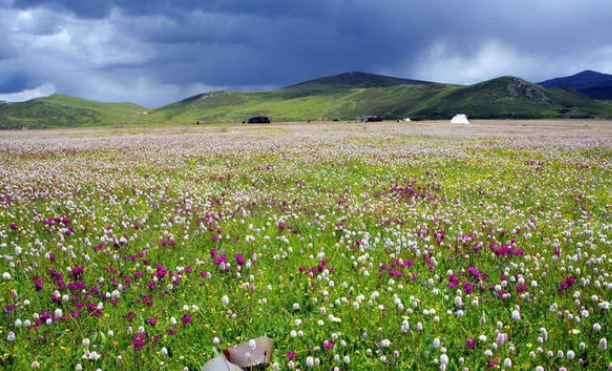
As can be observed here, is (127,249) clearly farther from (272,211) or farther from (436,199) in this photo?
(436,199)

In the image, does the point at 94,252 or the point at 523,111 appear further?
the point at 523,111

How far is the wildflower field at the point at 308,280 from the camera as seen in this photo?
13.7 ft

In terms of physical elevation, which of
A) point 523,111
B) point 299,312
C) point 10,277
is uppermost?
point 523,111

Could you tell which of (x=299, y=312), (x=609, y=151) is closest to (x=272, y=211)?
(x=299, y=312)

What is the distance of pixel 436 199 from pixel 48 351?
1020 cm

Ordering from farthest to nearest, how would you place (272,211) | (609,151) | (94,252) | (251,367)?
(609,151) < (272,211) < (94,252) < (251,367)

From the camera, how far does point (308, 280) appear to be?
568 centimetres

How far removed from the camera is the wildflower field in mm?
4184

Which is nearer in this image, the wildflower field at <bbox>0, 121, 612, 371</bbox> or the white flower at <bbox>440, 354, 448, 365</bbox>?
the white flower at <bbox>440, 354, 448, 365</bbox>

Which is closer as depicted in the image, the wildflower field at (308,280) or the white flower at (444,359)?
the white flower at (444,359)

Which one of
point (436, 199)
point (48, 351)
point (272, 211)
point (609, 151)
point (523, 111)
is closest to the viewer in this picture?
point (48, 351)

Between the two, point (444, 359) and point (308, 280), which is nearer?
point (444, 359)

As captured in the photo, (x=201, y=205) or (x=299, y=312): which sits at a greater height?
(x=201, y=205)

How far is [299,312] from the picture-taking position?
509cm
